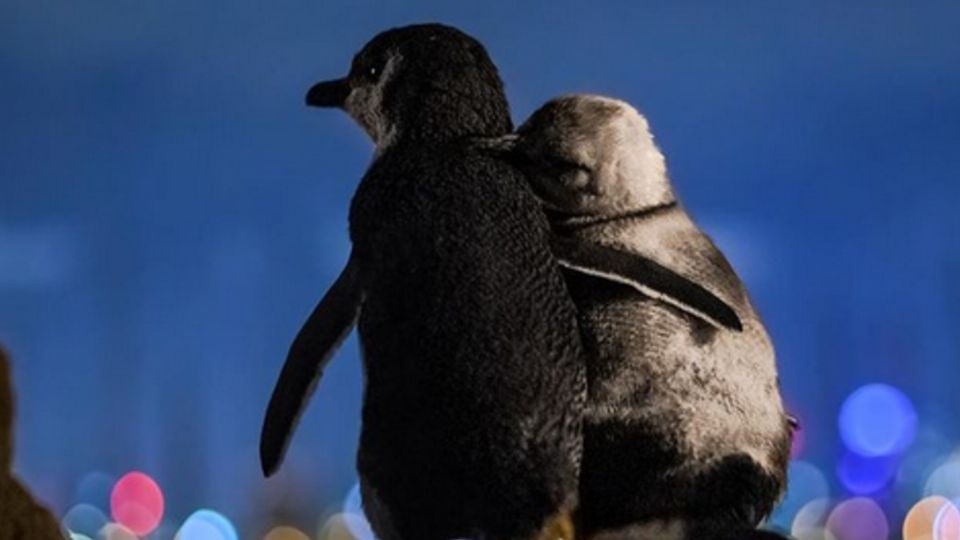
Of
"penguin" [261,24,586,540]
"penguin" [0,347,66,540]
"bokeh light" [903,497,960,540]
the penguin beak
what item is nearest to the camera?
"penguin" [0,347,66,540]

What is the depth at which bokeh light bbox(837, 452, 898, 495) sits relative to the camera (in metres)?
3.56

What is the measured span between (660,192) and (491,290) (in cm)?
12

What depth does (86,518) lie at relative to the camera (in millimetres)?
2748

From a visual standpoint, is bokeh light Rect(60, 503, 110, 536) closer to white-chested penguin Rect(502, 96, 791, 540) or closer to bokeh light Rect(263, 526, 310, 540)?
bokeh light Rect(263, 526, 310, 540)

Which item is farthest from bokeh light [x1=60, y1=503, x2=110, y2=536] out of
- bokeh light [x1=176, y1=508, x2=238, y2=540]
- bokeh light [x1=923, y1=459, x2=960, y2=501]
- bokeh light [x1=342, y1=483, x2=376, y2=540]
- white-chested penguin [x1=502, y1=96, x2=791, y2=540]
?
white-chested penguin [x1=502, y1=96, x2=791, y2=540]

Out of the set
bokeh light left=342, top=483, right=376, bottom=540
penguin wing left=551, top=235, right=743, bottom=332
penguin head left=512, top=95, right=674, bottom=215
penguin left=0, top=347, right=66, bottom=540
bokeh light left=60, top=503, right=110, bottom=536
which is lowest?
bokeh light left=60, top=503, right=110, bottom=536

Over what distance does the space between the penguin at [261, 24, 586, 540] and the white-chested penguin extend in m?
0.02

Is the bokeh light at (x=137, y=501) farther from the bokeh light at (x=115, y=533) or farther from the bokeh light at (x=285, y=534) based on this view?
the bokeh light at (x=285, y=534)

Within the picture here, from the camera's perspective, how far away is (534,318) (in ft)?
2.67

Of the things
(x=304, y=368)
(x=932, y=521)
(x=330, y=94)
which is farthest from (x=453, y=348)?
(x=932, y=521)

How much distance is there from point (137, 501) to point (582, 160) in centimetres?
230

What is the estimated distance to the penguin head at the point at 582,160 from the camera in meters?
0.86

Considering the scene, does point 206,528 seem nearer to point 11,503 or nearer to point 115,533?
point 115,533

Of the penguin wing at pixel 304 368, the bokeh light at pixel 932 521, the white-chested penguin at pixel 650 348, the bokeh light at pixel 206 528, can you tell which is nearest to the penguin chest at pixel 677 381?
the white-chested penguin at pixel 650 348
